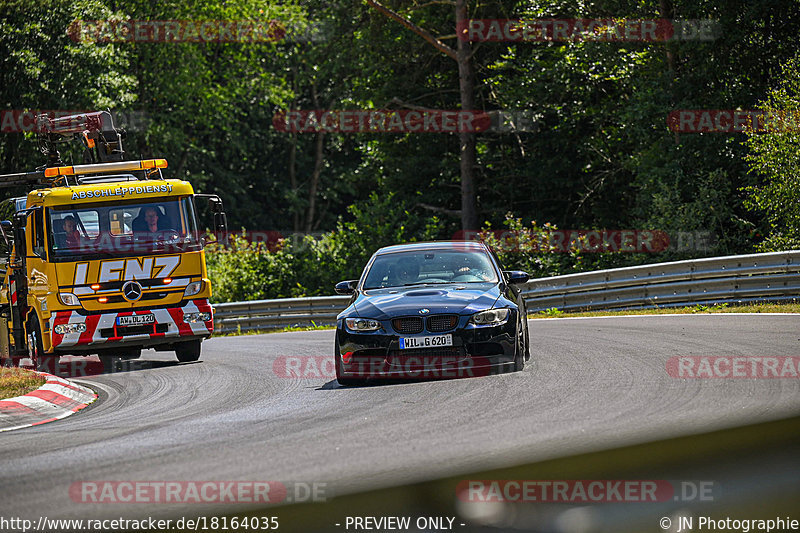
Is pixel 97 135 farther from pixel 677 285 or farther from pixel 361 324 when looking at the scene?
pixel 677 285

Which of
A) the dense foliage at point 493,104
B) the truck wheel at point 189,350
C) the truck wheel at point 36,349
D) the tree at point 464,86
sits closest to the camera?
the truck wheel at point 36,349

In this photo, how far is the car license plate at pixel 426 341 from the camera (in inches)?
408

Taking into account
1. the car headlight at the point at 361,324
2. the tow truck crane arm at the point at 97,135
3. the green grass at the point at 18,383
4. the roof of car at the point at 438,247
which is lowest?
the green grass at the point at 18,383

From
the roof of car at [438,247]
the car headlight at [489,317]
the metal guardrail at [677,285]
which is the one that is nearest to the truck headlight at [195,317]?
the roof of car at [438,247]

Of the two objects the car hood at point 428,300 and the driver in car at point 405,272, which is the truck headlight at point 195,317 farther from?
the car hood at point 428,300

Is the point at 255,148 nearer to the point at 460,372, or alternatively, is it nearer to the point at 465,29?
the point at 465,29

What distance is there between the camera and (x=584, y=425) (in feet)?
23.5

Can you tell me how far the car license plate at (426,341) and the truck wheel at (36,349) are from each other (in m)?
7.16

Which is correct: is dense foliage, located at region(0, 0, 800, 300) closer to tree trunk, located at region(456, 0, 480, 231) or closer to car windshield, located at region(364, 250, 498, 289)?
tree trunk, located at region(456, 0, 480, 231)

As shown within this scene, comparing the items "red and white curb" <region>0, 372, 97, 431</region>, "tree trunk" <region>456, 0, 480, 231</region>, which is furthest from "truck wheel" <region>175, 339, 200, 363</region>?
"tree trunk" <region>456, 0, 480, 231</region>

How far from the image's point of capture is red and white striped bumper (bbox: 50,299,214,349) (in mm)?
14914

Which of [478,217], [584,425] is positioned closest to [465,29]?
[478,217]

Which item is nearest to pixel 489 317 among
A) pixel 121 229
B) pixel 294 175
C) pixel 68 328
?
pixel 121 229

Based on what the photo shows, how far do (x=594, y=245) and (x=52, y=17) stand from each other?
2343 cm
